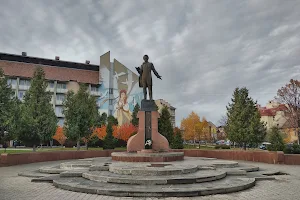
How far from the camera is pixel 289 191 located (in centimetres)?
748

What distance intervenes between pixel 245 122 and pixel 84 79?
4297 centimetres

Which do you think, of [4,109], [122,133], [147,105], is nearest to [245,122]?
[147,105]

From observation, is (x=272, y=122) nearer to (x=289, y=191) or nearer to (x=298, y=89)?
(x=298, y=89)

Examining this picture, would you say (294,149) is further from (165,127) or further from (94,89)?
(94,89)

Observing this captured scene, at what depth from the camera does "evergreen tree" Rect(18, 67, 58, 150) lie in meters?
23.2

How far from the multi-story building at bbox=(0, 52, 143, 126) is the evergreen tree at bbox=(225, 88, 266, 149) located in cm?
3931

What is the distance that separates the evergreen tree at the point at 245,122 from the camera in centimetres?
2739

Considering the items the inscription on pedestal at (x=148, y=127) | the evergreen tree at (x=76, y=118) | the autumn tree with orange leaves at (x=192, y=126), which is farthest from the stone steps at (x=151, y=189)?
the autumn tree with orange leaves at (x=192, y=126)

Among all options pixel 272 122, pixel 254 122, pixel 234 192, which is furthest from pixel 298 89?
pixel 272 122

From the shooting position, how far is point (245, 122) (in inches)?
1105

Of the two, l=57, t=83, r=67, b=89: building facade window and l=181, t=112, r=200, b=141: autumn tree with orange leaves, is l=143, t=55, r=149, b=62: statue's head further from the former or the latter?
l=57, t=83, r=67, b=89: building facade window

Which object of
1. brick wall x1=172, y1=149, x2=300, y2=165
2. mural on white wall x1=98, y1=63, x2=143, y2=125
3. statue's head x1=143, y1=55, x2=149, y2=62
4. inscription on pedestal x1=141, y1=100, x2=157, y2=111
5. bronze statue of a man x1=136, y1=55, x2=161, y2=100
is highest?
mural on white wall x1=98, y1=63, x2=143, y2=125

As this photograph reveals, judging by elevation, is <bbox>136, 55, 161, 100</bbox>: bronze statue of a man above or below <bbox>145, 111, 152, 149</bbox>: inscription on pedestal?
above

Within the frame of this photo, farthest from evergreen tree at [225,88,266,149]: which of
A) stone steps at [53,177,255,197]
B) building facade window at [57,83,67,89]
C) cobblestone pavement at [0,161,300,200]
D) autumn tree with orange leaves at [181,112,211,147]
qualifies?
building facade window at [57,83,67,89]
